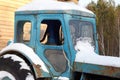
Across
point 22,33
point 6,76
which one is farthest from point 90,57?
point 22,33

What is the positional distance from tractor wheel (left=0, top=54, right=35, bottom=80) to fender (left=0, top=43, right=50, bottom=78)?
0.10 metres

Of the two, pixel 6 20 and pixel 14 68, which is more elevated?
pixel 6 20

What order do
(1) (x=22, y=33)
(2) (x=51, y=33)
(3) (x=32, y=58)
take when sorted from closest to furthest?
(3) (x=32, y=58), (2) (x=51, y=33), (1) (x=22, y=33)

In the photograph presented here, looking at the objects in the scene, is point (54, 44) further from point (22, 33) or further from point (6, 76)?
point (6, 76)

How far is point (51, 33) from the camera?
23.2 ft

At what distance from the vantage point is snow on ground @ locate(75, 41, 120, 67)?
5836mm

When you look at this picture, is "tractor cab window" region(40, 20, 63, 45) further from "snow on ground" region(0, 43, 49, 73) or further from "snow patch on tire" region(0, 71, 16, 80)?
"snow patch on tire" region(0, 71, 16, 80)

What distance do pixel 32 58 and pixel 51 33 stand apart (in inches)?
29.3

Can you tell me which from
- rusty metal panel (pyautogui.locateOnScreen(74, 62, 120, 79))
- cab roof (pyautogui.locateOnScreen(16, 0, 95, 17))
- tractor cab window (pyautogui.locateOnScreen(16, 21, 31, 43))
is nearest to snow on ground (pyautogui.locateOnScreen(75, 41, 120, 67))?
rusty metal panel (pyautogui.locateOnScreen(74, 62, 120, 79))

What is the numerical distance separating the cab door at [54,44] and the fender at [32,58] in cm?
14

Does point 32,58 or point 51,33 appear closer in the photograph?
point 32,58

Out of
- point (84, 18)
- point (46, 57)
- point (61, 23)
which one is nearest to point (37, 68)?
point (46, 57)

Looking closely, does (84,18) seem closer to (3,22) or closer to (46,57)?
(46,57)

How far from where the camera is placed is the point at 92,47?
23.0 ft
